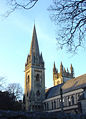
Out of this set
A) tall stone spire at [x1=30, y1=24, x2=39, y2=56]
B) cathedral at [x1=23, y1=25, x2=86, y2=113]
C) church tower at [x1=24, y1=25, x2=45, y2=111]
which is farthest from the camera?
tall stone spire at [x1=30, y1=24, x2=39, y2=56]

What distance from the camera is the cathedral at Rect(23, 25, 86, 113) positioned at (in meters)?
46.1

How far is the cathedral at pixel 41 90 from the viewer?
151 ft

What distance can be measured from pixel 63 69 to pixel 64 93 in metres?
36.4

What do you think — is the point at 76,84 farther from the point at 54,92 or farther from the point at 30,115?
the point at 30,115

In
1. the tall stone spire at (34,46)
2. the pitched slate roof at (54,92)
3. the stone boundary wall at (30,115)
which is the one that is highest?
the tall stone spire at (34,46)

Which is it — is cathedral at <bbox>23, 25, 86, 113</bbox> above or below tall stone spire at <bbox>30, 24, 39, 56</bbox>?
below

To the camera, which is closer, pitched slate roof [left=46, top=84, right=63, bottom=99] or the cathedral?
the cathedral

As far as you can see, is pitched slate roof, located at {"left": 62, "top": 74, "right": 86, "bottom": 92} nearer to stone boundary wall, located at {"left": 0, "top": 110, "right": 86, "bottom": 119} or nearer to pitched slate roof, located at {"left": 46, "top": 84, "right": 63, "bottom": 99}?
pitched slate roof, located at {"left": 46, "top": 84, "right": 63, "bottom": 99}

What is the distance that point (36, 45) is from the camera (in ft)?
218

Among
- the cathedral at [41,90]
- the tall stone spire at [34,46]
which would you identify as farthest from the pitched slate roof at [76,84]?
the tall stone spire at [34,46]

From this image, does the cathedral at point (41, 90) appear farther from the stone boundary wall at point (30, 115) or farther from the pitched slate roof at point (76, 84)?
the stone boundary wall at point (30, 115)

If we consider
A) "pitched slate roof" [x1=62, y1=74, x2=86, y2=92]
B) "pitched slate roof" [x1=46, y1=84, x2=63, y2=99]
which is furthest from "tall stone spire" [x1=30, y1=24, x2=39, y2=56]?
"pitched slate roof" [x1=62, y1=74, x2=86, y2=92]

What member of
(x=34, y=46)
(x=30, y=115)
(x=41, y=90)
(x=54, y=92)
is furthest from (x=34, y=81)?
(x=30, y=115)

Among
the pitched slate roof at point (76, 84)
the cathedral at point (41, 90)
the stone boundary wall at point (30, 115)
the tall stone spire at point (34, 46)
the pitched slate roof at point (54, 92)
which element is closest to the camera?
the stone boundary wall at point (30, 115)
